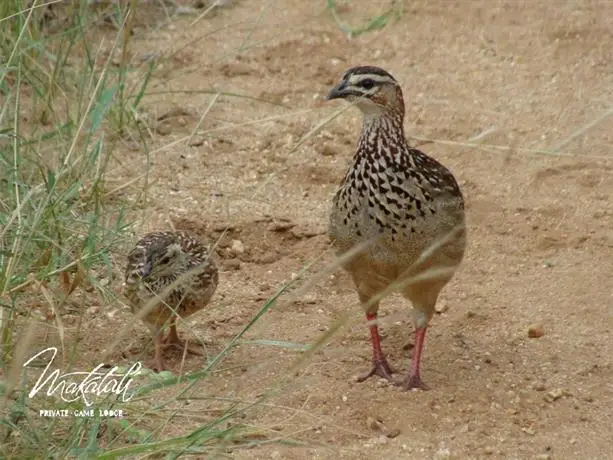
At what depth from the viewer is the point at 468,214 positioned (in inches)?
262

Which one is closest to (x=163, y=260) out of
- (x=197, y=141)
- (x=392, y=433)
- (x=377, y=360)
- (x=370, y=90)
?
(x=377, y=360)

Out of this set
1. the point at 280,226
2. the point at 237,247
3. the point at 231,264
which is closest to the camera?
the point at 231,264

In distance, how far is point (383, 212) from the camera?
529 centimetres

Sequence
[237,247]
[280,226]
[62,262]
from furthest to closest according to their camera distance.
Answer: [280,226]
[237,247]
[62,262]

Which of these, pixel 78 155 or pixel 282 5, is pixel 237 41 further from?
pixel 78 155

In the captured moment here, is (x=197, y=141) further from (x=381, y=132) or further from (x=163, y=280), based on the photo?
(x=381, y=132)

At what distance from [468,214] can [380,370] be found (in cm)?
132

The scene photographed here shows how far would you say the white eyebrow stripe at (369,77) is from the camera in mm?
5406

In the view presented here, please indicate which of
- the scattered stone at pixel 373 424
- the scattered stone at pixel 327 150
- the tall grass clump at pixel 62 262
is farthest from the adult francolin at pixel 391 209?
the scattered stone at pixel 327 150

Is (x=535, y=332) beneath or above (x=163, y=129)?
beneath

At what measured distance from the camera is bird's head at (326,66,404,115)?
5414 mm

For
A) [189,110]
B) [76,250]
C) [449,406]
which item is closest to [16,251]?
[76,250]

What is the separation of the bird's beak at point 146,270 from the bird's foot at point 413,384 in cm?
117

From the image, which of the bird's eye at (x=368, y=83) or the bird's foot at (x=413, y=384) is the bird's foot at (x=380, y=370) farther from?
the bird's eye at (x=368, y=83)
